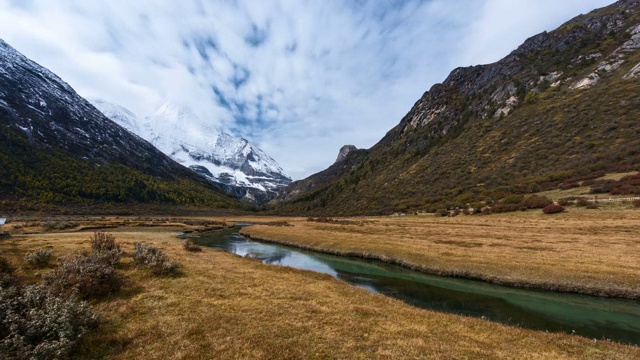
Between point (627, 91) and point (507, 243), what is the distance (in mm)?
122628

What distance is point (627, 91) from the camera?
113 m

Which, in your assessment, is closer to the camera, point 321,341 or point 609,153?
point 321,341

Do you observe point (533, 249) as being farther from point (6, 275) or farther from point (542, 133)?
point (542, 133)

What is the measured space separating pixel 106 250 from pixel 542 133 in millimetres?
150975

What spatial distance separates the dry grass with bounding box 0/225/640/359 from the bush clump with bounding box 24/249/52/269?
2.07 meters

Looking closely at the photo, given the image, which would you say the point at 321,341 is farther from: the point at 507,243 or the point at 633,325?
the point at 507,243

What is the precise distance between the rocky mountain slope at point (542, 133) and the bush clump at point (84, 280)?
10297 cm

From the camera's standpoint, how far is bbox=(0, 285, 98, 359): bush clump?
10.3m

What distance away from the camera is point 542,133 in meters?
122

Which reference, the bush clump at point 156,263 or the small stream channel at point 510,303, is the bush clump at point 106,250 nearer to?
the bush clump at point 156,263

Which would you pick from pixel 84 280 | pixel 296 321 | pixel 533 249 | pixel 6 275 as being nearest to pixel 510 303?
pixel 533 249

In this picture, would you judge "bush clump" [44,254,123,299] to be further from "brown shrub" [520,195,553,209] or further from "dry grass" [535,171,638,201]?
"dry grass" [535,171,638,201]

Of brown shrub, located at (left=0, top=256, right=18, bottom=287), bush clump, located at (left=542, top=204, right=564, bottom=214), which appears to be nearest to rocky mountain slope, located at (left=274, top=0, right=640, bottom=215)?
bush clump, located at (left=542, top=204, right=564, bottom=214)

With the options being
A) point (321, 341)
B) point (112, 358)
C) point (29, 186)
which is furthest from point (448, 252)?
point (29, 186)
